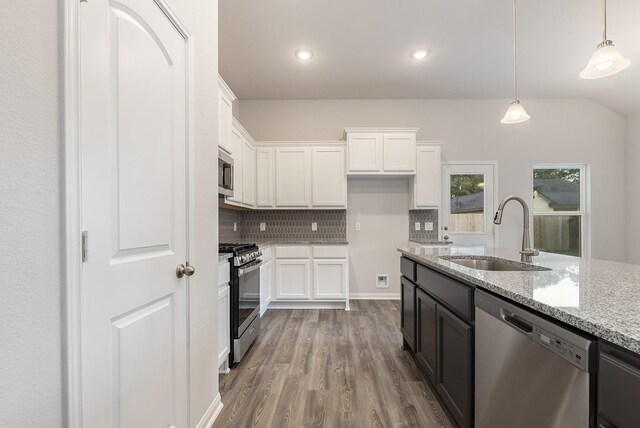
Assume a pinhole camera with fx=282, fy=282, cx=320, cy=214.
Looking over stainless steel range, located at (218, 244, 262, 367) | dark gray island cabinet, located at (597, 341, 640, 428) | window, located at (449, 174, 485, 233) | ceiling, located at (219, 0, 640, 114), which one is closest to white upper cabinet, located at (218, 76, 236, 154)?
ceiling, located at (219, 0, 640, 114)

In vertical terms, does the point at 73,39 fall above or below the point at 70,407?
above

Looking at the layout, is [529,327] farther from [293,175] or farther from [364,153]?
[293,175]

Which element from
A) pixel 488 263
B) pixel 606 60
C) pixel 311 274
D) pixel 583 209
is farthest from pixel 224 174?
pixel 583 209

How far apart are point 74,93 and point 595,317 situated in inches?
60.7

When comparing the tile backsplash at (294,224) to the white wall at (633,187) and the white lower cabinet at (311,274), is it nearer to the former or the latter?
the white lower cabinet at (311,274)

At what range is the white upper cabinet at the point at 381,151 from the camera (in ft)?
12.9

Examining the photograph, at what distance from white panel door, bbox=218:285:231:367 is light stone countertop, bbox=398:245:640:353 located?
157 cm

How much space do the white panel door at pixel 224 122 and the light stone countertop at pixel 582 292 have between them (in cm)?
211

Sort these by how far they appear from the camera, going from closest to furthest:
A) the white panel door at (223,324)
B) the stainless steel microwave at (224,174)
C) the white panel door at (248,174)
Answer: the white panel door at (223,324) < the stainless steel microwave at (224,174) < the white panel door at (248,174)

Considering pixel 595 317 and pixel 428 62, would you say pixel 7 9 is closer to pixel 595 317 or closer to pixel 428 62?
pixel 595 317

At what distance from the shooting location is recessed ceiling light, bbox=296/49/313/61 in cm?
317

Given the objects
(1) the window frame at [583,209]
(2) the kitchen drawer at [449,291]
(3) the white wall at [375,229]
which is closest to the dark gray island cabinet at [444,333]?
(2) the kitchen drawer at [449,291]

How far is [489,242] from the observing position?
434 cm

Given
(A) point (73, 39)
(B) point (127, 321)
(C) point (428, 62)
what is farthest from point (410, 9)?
(B) point (127, 321)
